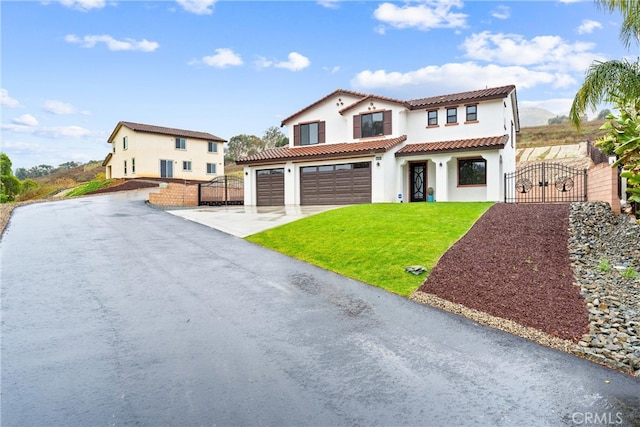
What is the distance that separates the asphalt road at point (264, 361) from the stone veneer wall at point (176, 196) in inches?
690

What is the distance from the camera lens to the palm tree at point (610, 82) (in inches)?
483

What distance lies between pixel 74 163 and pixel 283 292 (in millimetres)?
102710

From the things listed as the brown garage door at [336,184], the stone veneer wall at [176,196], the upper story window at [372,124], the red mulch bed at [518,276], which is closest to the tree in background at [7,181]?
the stone veneer wall at [176,196]

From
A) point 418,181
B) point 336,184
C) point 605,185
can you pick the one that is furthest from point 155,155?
point 605,185

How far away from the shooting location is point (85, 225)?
16.0m

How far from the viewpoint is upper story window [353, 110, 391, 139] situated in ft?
81.0

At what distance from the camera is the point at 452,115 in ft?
Answer: 76.9

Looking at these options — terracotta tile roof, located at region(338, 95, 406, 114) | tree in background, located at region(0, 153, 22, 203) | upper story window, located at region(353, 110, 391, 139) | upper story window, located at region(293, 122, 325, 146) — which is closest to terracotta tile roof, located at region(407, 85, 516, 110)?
terracotta tile roof, located at region(338, 95, 406, 114)

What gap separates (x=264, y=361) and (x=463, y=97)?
22347 mm

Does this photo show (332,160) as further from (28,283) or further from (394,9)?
(28,283)

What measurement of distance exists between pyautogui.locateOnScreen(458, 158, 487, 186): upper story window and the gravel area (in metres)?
9.34

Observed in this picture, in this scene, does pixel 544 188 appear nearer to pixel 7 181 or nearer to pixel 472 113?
pixel 472 113

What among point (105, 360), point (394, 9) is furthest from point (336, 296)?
point (394, 9)

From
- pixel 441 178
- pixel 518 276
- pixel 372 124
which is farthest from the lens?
pixel 372 124
